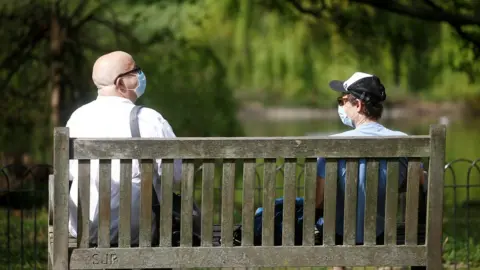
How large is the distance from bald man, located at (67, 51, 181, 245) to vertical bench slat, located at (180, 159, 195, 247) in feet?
0.26

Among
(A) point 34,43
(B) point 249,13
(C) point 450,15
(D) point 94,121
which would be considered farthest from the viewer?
(B) point 249,13

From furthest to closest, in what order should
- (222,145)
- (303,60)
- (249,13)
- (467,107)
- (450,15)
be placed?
1. (467,107)
2. (303,60)
3. (249,13)
4. (450,15)
5. (222,145)

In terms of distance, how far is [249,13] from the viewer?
16.2 metres

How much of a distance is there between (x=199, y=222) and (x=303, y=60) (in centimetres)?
1502

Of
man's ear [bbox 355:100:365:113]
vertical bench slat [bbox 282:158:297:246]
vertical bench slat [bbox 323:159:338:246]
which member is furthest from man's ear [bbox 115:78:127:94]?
man's ear [bbox 355:100:365:113]

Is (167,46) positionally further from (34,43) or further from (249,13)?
(249,13)

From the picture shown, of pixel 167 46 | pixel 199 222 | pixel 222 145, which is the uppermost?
pixel 167 46

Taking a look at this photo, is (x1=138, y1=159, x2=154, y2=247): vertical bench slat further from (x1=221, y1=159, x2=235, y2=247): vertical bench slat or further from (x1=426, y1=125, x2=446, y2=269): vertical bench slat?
(x1=426, y1=125, x2=446, y2=269): vertical bench slat

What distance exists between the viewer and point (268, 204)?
332 centimetres

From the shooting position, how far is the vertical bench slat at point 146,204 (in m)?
3.22

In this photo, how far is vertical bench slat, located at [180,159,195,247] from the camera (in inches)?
128

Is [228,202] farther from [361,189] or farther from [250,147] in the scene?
[361,189]

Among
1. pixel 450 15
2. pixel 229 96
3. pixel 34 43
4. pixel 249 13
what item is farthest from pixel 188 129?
pixel 249 13

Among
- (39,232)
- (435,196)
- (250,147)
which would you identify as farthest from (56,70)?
(435,196)
